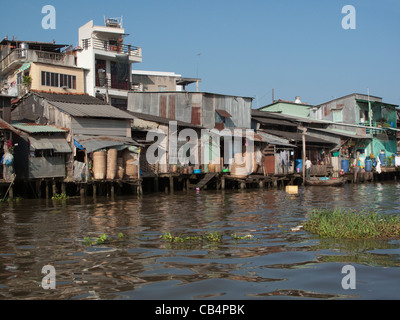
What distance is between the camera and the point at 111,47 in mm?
38531

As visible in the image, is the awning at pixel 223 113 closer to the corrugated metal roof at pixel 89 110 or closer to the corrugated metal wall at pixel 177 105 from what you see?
the corrugated metal wall at pixel 177 105

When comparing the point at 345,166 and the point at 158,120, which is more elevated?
the point at 158,120

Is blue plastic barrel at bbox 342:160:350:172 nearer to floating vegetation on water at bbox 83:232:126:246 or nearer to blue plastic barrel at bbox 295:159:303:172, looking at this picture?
blue plastic barrel at bbox 295:159:303:172

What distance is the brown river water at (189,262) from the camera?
21.1 feet

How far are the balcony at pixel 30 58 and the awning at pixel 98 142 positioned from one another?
1212 cm

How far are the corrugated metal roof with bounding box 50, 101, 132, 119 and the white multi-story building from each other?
8.27 metres

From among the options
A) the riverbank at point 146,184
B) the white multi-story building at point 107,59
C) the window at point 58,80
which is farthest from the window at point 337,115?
the window at point 58,80

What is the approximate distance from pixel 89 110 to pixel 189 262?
1934 cm

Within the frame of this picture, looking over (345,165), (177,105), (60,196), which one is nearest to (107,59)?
(177,105)

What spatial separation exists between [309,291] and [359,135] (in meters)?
40.3

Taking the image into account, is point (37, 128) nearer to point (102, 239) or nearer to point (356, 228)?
point (102, 239)

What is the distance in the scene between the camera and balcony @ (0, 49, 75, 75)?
3397 cm

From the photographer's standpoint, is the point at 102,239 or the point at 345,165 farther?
the point at 345,165

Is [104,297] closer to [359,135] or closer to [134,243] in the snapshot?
[134,243]
